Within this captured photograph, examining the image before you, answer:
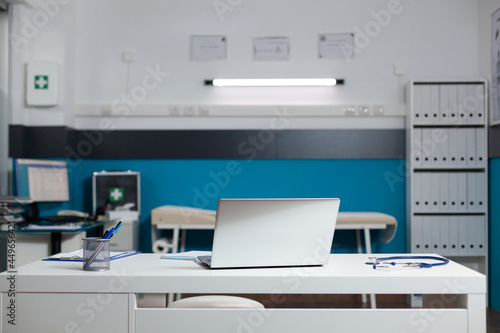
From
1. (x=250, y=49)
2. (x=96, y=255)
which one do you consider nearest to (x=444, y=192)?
(x=250, y=49)

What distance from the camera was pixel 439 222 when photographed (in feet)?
14.2

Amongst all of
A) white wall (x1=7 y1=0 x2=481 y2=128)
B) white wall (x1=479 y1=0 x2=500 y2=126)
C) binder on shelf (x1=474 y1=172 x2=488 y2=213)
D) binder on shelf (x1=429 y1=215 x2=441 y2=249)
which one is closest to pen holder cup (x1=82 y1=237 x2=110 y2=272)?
white wall (x1=7 y1=0 x2=481 y2=128)

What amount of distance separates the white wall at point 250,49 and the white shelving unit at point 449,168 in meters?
0.32

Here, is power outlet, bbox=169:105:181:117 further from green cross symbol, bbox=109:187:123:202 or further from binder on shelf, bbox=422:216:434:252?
binder on shelf, bbox=422:216:434:252

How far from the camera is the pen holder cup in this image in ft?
5.94

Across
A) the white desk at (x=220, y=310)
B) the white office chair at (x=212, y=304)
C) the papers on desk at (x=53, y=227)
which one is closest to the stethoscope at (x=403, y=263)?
the white desk at (x=220, y=310)

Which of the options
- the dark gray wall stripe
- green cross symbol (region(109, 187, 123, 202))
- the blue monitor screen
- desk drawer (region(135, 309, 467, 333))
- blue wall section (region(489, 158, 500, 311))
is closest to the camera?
desk drawer (region(135, 309, 467, 333))

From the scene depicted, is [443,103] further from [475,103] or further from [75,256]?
[75,256]

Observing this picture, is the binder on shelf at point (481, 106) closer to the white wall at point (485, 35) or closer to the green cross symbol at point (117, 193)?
the white wall at point (485, 35)

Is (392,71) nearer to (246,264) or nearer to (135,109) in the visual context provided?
(135,109)

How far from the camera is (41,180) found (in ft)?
13.3

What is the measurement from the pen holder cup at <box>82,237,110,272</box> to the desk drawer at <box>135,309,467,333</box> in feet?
0.83

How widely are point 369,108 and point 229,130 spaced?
3.89 feet

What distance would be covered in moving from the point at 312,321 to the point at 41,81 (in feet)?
11.1
